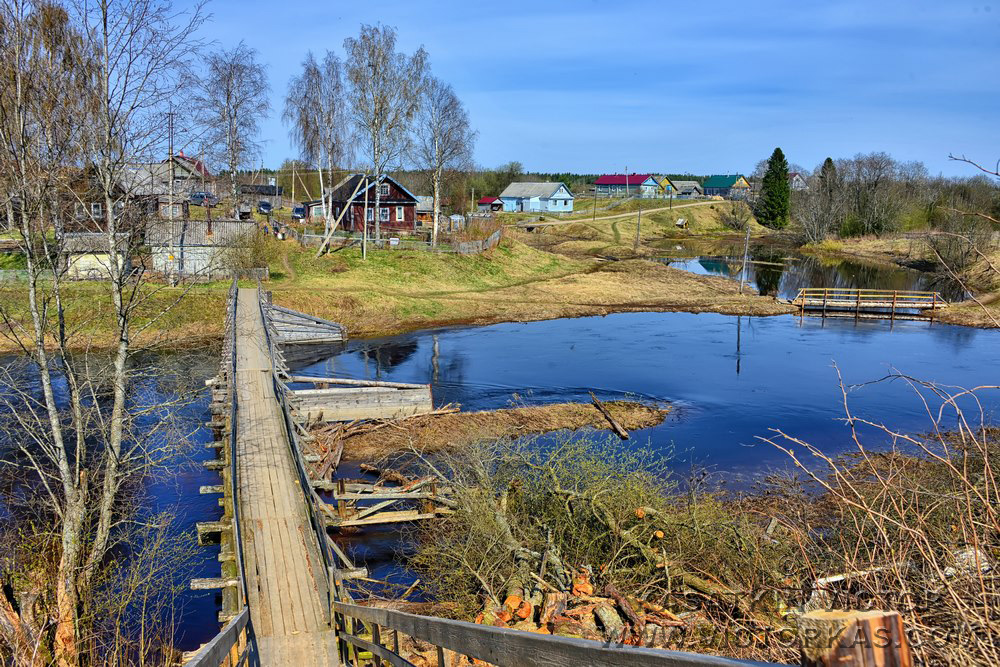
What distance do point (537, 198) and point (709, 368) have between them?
83.1 meters

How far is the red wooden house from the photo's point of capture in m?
57.7

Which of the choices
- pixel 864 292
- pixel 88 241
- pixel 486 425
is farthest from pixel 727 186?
pixel 88 241

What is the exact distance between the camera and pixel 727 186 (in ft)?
461

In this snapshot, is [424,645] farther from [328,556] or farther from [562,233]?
[562,233]

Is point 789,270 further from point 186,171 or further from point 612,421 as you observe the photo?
point 186,171

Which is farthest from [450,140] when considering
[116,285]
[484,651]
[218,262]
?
[484,651]

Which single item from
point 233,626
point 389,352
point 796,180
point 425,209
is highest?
point 796,180

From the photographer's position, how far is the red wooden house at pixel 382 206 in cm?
5766

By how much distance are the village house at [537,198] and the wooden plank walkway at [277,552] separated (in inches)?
3789

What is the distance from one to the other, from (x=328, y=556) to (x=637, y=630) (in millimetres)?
4560

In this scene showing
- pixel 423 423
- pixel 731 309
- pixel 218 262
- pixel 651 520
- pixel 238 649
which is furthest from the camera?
pixel 731 309

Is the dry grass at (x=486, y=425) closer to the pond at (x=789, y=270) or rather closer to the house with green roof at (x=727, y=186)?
the pond at (x=789, y=270)

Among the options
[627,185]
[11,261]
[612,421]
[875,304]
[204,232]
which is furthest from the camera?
[627,185]

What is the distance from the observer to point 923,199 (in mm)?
90625
